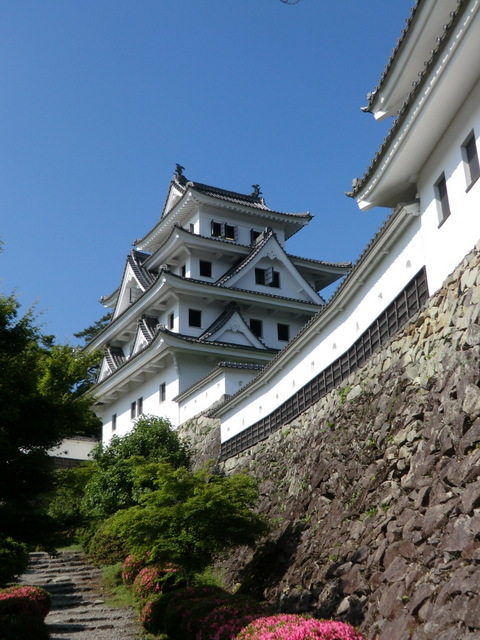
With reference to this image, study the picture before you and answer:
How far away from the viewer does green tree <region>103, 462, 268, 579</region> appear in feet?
43.9

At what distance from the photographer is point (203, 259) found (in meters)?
31.8

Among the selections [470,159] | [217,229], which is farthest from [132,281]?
[470,159]

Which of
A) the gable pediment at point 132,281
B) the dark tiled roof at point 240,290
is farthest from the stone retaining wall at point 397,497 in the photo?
the gable pediment at point 132,281

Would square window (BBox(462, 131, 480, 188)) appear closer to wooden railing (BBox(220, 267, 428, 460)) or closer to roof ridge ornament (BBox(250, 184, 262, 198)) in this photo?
wooden railing (BBox(220, 267, 428, 460))

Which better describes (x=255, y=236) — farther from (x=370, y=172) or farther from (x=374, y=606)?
(x=374, y=606)

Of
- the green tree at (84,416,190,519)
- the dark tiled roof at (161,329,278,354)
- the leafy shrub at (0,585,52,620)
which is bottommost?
the leafy shrub at (0,585,52,620)

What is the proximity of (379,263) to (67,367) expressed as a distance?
21.9ft

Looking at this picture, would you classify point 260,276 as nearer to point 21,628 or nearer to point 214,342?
point 214,342

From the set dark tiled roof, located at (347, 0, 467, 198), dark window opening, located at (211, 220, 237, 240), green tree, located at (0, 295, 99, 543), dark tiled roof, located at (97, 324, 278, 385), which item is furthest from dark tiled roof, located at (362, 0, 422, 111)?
dark window opening, located at (211, 220, 237, 240)

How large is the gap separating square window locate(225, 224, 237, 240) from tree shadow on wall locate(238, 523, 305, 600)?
2090 centimetres

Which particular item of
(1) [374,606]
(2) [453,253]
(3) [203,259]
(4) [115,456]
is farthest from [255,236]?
(1) [374,606]

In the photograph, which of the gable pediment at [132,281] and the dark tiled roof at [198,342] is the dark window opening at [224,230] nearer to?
the gable pediment at [132,281]

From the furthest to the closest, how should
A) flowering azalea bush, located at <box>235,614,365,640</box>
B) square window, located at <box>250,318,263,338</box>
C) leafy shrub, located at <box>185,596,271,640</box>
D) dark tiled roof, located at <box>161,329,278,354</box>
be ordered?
square window, located at <box>250,318,263,338</box> → dark tiled roof, located at <box>161,329,278,354</box> → leafy shrub, located at <box>185,596,271,640</box> → flowering azalea bush, located at <box>235,614,365,640</box>

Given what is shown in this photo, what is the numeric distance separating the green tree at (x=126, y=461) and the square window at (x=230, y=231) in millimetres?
12452
